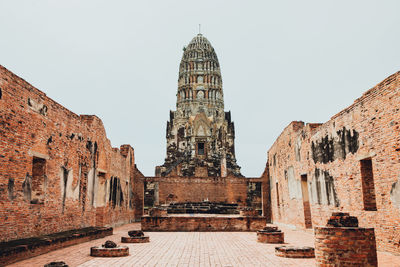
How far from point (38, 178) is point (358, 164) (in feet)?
29.4

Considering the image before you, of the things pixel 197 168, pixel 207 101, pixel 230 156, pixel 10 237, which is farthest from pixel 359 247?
pixel 207 101

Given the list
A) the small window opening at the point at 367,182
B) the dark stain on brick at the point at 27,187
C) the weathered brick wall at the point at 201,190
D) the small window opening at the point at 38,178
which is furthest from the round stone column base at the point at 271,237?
the weathered brick wall at the point at 201,190

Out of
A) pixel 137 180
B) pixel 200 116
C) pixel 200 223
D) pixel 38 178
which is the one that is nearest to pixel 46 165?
pixel 38 178

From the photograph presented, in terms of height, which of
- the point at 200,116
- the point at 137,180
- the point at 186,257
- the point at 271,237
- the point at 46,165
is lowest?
the point at 186,257

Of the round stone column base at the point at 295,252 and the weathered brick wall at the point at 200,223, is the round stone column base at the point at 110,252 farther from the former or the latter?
the weathered brick wall at the point at 200,223

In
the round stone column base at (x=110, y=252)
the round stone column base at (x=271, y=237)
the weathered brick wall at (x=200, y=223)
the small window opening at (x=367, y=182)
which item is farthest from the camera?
the weathered brick wall at (x=200, y=223)

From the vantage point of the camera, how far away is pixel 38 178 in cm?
984

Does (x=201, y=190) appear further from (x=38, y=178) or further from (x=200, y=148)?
→ (x=200, y=148)

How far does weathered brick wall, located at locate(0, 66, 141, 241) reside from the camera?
8086 millimetres

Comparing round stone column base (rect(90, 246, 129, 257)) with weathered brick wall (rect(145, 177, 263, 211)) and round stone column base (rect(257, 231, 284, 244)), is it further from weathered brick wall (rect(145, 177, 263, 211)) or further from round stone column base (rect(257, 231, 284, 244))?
weathered brick wall (rect(145, 177, 263, 211))

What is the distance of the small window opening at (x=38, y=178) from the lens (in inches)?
381

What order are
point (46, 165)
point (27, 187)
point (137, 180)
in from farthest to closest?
point (137, 180) < point (46, 165) < point (27, 187)

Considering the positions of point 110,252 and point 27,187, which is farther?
point 27,187

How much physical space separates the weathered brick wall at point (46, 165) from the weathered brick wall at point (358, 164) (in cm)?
877
